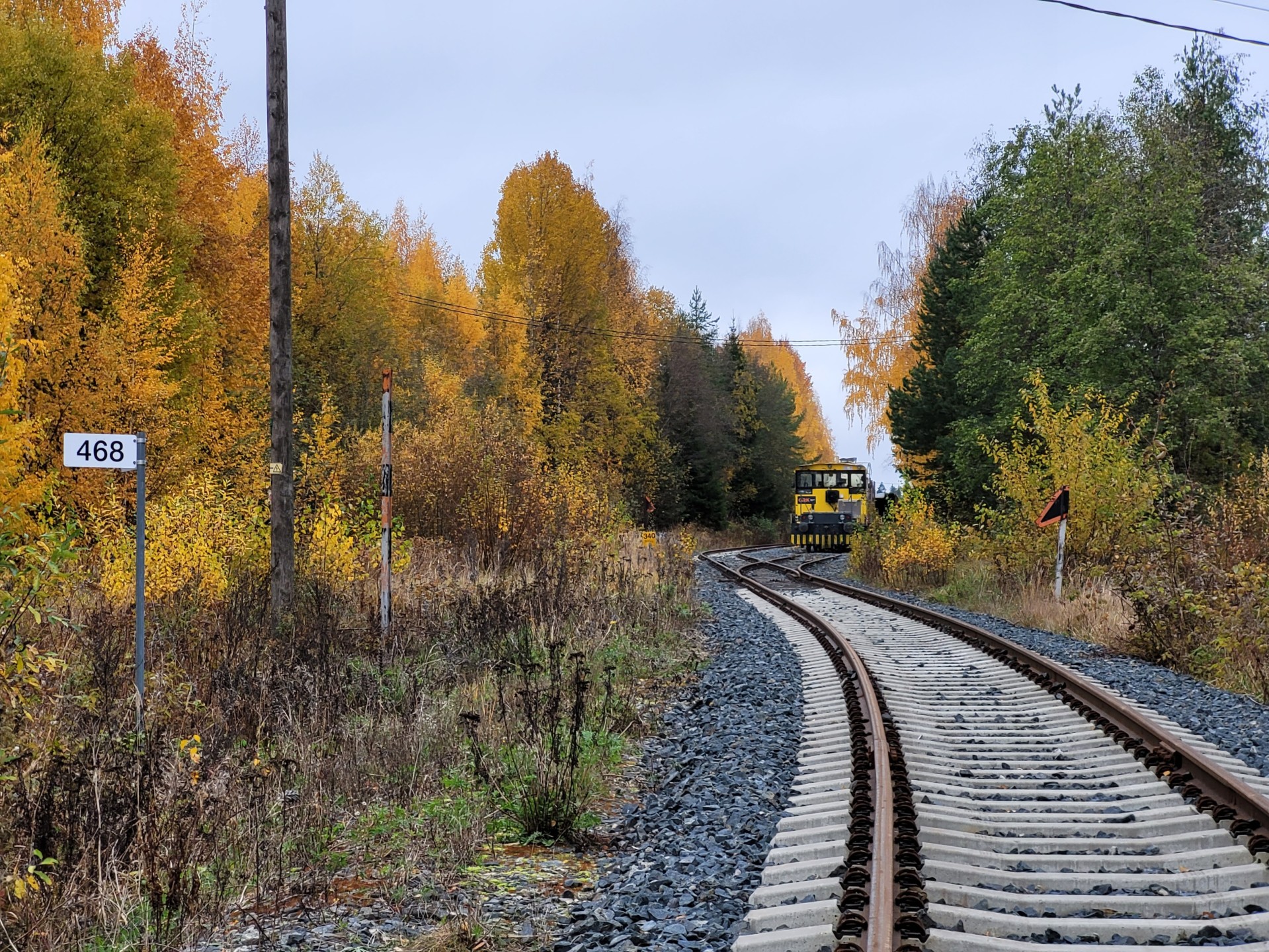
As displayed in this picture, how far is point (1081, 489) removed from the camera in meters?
15.6

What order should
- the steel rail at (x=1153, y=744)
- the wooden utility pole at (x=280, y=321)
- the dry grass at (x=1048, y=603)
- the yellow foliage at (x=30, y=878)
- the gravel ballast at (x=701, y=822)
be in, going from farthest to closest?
the dry grass at (x=1048, y=603) → the wooden utility pole at (x=280, y=321) → the steel rail at (x=1153, y=744) → the gravel ballast at (x=701, y=822) → the yellow foliage at (x=30, y=878)

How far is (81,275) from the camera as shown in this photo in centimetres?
1889

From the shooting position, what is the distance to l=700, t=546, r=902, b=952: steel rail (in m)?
3.45

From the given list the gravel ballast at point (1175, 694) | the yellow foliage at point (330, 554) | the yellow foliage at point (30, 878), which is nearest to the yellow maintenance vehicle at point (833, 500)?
the gravel ballast at point (1175, 694)

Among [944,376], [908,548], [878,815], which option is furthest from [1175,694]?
[944,376]

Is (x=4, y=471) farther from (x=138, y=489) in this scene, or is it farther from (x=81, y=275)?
(x=81, y=275)

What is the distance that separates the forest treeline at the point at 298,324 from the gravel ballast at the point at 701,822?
11.5 ft

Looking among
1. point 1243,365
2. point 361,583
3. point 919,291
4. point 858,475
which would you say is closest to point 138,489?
point 361,583

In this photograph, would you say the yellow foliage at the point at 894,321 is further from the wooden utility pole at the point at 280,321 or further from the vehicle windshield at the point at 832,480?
the wooden utility pole at the point at 280,321

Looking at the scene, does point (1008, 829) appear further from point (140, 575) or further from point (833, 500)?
point (833, 500)

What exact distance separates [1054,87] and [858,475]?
524 inches

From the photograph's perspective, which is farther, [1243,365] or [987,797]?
[1243,365]

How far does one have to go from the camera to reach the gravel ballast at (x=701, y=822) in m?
3.94

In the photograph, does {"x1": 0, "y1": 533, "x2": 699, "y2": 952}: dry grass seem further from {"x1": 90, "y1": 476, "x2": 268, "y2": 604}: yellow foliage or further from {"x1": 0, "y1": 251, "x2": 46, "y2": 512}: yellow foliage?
{"x1": 0, "y1": 251, "x2": 46, "y2": 512}: yellow foliage
